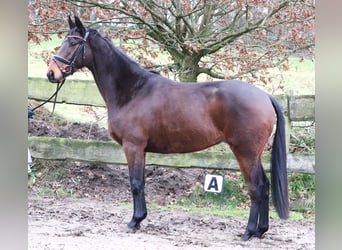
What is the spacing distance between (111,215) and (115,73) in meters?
0.77

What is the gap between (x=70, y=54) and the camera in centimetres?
237

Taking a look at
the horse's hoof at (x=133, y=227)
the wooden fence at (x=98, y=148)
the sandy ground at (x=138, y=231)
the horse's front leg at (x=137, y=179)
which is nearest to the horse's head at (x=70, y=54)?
the wooden fence at (x=98, y=148)

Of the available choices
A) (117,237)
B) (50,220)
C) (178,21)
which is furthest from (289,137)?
(50,220)

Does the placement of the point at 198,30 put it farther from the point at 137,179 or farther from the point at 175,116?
the point at 137,179

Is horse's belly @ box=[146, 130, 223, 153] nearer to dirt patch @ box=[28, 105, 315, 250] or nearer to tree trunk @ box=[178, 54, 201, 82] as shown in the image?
dirt patch @ box=[28, 105, 315, 250]

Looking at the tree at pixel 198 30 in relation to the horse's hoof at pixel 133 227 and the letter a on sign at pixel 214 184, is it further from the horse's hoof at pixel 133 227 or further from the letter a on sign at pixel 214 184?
the horse's hoof at pixel 133 227

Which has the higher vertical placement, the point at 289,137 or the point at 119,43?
the point at 119,43

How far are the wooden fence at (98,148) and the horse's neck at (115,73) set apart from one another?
14 centimetres

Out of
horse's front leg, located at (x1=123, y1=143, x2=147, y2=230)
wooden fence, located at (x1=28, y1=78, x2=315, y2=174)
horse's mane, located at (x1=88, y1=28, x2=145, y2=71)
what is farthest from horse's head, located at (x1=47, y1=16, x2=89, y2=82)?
horse's front leg, located at (x1=123, y1=143, x2=147, y2=230)

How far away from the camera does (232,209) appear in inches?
94.7

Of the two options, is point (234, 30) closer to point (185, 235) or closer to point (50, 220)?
point (185, 235)

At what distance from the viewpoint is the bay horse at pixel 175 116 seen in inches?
89.7
